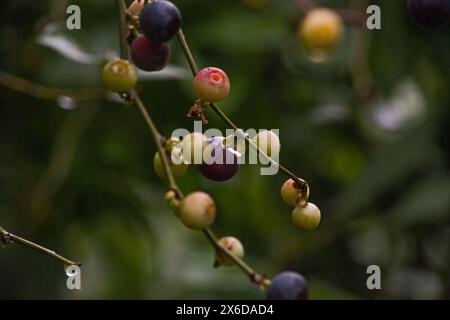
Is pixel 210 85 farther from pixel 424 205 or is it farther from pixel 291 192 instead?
pixel 424 205

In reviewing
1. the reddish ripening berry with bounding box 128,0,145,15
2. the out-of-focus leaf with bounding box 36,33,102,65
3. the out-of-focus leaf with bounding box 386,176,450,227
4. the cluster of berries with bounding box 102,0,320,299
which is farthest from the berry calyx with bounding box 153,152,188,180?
the out-of-focus leaf with bounding box 386,176,450,227

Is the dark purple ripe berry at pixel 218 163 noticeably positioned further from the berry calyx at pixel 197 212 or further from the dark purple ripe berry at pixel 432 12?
the dark purple ripe berry at pixel 432 12

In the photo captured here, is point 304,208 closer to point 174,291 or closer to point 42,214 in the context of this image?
point 42,214

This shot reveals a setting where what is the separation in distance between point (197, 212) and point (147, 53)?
0.16 m

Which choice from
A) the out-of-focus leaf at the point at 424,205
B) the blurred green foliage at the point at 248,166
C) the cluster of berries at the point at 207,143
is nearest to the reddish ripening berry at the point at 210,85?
the cluster of berries at the point at 207,143

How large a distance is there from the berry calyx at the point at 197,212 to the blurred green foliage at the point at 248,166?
626 mm

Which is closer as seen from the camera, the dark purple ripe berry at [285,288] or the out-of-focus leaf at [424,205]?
the dark purple ripe berry at [285,288]

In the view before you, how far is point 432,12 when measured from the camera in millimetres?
698

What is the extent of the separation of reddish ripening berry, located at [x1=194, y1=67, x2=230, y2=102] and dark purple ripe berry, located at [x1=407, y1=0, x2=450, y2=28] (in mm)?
172

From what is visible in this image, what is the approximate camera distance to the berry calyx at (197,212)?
57 cm

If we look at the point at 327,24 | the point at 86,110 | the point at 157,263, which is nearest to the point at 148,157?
the point at 86,110

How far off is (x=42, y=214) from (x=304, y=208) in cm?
77

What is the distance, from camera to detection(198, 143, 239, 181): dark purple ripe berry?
64cm

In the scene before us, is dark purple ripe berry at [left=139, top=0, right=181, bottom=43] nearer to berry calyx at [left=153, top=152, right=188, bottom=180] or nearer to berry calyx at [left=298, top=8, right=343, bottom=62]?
berry calyx at [left=153, top=152, right=188, bottom=180]
